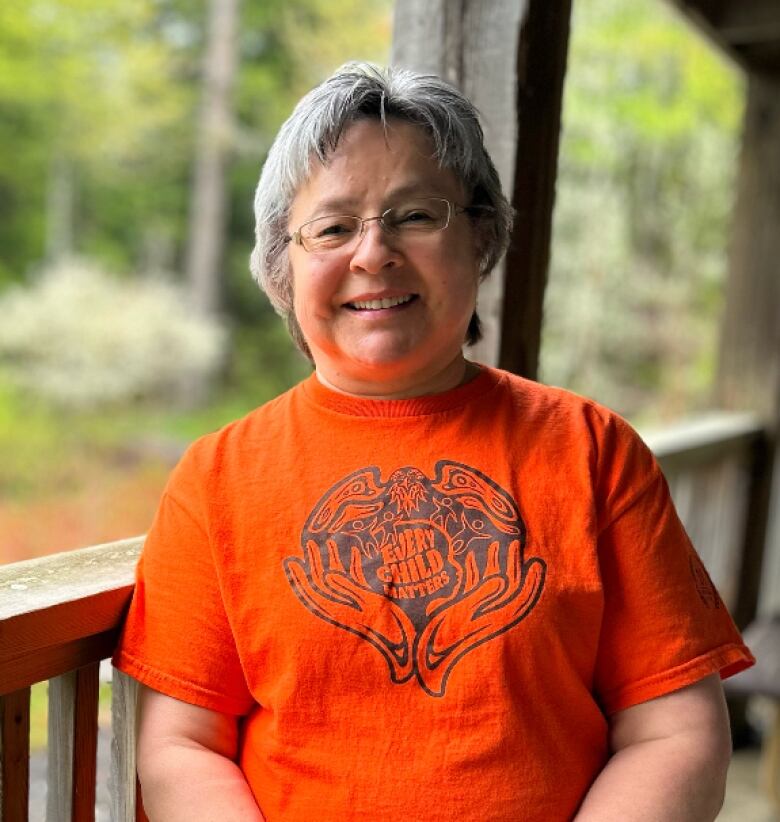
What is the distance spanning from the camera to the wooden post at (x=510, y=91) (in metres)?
1.57

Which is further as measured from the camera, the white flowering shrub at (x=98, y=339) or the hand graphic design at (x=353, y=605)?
the white flowering shrub at (x=98, y=339)

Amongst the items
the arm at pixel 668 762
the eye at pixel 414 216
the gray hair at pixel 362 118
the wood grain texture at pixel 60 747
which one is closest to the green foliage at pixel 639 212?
the gray hair at pixel 362 118

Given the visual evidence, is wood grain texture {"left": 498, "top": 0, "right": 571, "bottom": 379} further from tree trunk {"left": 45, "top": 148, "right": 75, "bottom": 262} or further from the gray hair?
tree trunk {"left": 45, "top": 148, "right": 75, "bottom": 262}

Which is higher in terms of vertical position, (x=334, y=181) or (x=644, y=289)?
(x=334, y=181)

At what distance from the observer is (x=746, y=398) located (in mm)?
3523

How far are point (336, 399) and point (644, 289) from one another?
9.22 metres

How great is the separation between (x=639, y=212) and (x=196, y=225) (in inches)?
222

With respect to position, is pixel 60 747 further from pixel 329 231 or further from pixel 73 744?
pixel 329 231

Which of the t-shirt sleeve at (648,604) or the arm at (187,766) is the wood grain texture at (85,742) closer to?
the arm at (187,766)

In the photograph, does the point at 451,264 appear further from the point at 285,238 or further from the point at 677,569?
the point at 677,569

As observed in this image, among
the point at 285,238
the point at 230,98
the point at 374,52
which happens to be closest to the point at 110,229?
the point at 230,98

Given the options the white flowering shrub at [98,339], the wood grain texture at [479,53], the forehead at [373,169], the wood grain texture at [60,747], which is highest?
the wood grain texture at [479,53]

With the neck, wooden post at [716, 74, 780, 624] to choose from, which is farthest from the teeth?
wooden post at [716, 74, 780, 624]

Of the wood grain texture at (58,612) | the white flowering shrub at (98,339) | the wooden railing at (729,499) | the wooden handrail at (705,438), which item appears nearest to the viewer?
the wood grain texture at (58,612)
